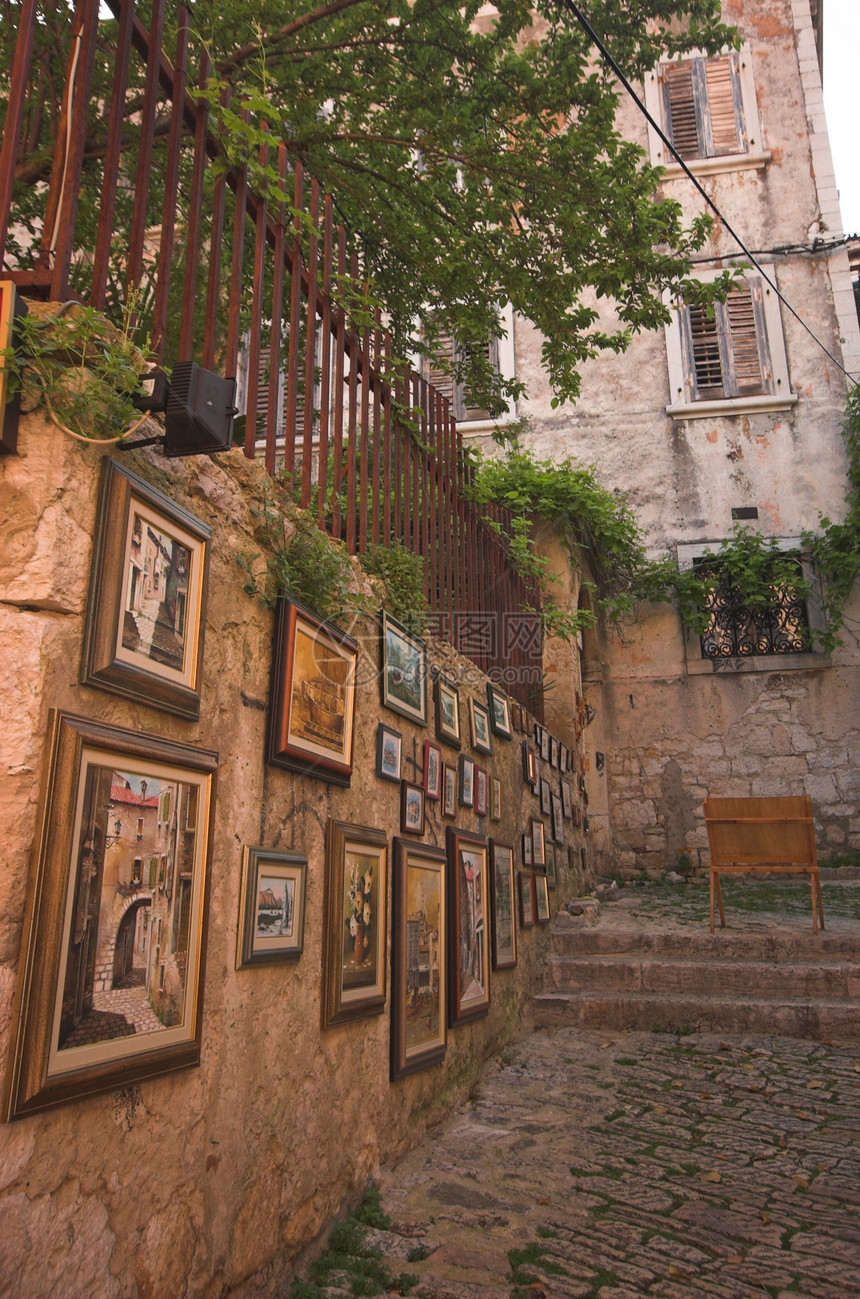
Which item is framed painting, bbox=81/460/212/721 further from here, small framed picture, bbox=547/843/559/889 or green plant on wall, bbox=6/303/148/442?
small framed picture, bbox=547/843/559/889

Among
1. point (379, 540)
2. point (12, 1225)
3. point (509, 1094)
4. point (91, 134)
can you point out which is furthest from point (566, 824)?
point (12, 1225)

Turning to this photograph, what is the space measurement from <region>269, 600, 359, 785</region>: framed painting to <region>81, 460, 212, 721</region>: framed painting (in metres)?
0.42

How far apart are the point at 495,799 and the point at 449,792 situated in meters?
0.84

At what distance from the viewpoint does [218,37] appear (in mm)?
4887

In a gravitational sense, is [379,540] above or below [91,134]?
below

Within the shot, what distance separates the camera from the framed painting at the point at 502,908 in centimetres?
443

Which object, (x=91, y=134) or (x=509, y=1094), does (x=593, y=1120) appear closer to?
(x=509, y=1094)

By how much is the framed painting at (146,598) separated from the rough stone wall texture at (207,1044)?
34mm

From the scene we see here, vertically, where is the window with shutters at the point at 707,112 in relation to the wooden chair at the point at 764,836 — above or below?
above

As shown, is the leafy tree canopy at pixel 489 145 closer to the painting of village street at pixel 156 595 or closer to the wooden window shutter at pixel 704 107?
the painting of village street at pixel 156 595

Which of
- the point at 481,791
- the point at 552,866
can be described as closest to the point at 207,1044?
the point at 481,791

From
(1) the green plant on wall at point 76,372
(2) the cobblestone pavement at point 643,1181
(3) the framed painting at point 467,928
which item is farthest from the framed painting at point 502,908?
(1) the green plant on wall at point 76,372

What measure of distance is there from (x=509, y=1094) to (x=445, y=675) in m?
1.88

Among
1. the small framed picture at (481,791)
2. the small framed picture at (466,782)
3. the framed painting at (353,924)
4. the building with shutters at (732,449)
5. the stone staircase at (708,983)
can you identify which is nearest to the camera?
the framed painting at (353,924)
